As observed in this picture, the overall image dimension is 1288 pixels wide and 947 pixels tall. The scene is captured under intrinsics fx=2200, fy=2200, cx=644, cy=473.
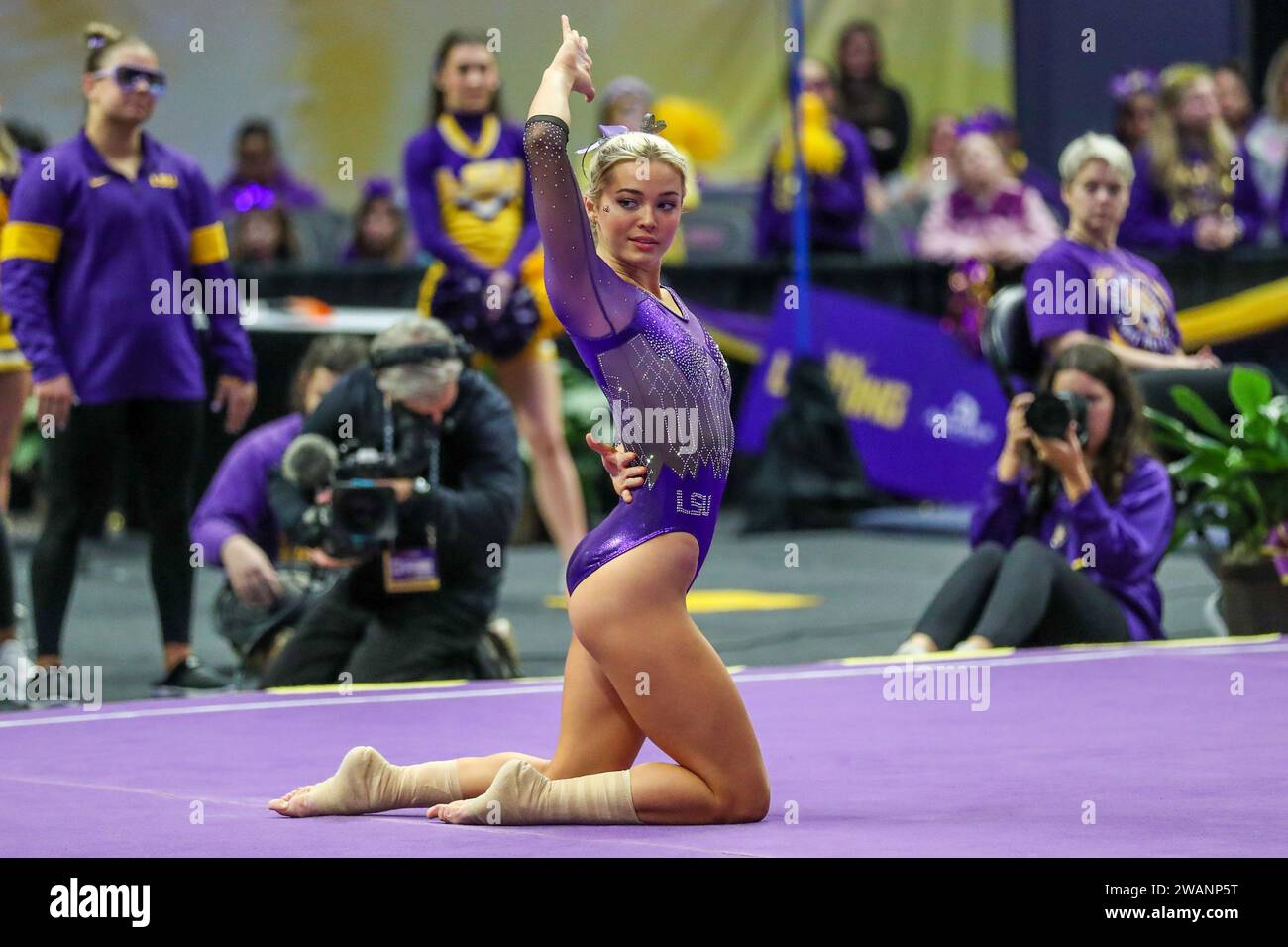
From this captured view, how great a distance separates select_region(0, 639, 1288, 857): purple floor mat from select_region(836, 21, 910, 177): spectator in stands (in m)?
6.42

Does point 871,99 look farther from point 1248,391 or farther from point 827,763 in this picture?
point 827,763

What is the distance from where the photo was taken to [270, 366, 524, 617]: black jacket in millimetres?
5398

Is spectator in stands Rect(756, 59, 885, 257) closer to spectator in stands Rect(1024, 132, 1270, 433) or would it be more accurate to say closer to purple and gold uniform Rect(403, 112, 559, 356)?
purple and gold uniform Rect(403, 112, 559, 356)

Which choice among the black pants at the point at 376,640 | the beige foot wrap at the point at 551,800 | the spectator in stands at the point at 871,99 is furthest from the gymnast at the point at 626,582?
the spectator in stands at the point at 871,99

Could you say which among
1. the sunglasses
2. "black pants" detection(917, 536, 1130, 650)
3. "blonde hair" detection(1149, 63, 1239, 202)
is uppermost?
"blonde hair" detection(1149, 63, 1239, 202)

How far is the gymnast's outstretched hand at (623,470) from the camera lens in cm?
348

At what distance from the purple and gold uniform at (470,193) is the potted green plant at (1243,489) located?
207 centimetres

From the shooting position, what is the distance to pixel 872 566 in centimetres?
849

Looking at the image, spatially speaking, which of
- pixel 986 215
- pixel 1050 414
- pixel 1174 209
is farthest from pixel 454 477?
pixel 1174 209

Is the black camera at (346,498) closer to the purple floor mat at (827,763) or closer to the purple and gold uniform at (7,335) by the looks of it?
the purple floor mat at (827,763)

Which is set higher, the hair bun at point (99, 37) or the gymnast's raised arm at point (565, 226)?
the hair bun at point (99, 37)

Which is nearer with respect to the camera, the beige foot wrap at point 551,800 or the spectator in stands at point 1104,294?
the beige foot wrap at point 551,800

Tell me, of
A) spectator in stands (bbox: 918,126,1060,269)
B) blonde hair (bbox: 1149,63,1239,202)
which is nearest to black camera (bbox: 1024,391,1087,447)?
spectator in stands (bbox: 918,126,1060,269)
